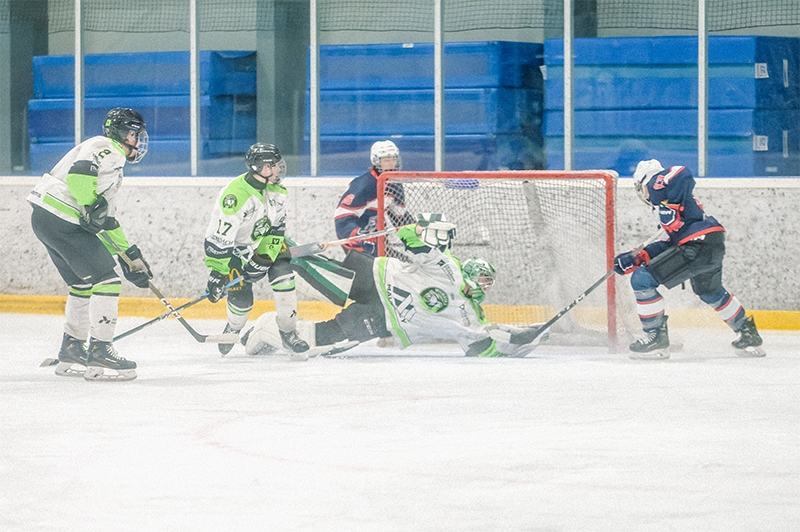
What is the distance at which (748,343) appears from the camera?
735 cm

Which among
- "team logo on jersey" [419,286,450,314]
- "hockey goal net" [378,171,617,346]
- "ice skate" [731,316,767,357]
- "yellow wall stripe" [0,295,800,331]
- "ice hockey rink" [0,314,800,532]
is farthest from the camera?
"yellow wall stripe" [0,295,800,331]


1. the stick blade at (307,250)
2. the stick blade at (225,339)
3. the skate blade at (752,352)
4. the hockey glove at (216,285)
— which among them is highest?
the stick blade at (307,250)

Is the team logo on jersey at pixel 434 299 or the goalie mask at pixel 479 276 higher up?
the goalie mask at pixel 479 276

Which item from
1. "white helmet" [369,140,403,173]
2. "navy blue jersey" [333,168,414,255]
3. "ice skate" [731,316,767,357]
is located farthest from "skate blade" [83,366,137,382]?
"ice skate" [731,316,767,357]

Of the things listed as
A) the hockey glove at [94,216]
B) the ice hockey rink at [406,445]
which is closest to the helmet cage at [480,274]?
the ice hockey rink at [406,445]

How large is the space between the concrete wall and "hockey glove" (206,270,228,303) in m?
2.24

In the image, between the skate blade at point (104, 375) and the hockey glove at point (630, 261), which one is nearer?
the skate blade at point (104, 375)

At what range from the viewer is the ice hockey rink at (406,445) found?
3588mm

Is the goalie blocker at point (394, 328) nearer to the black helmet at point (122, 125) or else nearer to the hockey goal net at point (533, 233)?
the hockey goal net at point (533, 233)

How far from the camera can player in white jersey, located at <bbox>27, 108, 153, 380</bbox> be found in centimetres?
633

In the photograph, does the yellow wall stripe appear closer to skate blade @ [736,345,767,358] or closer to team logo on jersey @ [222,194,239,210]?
skate blade @ [736,345,767,358]

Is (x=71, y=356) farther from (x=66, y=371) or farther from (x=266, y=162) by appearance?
(x=266, y=162)

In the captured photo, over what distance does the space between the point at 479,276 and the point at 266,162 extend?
1.27 metres

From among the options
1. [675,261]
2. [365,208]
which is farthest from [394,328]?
[675,261]
